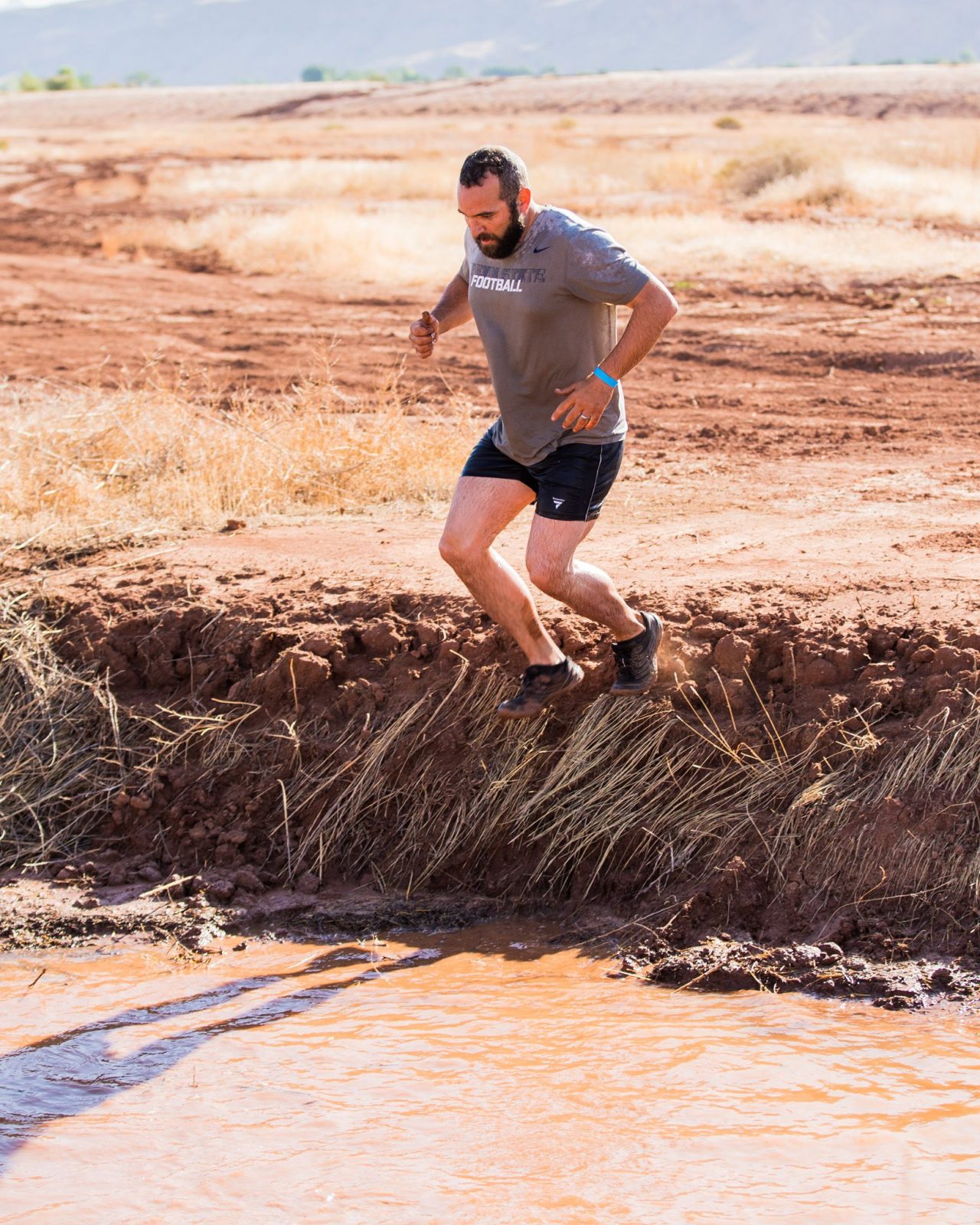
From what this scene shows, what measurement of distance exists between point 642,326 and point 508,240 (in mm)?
469

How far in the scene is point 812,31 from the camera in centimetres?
18738

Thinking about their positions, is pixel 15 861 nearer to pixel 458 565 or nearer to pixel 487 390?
pixel 458 565

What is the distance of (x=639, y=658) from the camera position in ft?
15.2

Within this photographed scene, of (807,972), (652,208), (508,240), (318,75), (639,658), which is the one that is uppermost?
(318,75)

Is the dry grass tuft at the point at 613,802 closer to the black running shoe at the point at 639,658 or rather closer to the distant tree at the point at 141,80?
the black running shoe at the point at 639,658

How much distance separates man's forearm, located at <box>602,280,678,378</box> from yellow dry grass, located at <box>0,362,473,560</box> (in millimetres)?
3158

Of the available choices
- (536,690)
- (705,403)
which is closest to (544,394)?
(536,690)

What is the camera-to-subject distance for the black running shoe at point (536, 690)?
14.6 feet

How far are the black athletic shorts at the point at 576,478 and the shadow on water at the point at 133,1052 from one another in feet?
4.94

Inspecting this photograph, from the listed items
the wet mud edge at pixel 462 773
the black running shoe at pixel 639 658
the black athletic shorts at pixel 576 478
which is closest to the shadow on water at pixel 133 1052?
the wet mud edge at pixel 462 773

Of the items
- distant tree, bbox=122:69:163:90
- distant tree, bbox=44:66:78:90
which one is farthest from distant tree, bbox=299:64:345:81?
distant tree, bbox=44:66:78:90

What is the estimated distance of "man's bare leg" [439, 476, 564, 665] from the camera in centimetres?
430

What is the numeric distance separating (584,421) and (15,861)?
2.91m

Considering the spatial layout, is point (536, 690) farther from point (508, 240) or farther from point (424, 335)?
point (508, 240)
